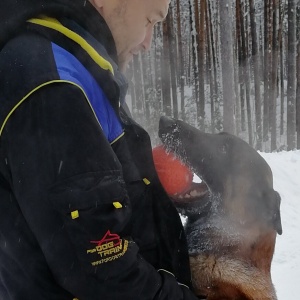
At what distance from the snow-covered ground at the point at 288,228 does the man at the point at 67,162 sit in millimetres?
3296

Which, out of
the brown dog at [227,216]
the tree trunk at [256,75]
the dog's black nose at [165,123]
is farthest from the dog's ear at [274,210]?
the tree trunk at [256,75]

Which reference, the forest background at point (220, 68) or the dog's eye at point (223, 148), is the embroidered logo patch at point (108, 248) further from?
the forest background at point (220, 68)

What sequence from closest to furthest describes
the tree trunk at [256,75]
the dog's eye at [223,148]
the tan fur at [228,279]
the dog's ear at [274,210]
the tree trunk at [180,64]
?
the tan fur at [228,279] → the dog's ear at [274,210] → the dog's eye at [223,148] → the tree trunk at [180,64] → the tree trunk at [256,75]

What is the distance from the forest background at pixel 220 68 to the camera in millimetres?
8445

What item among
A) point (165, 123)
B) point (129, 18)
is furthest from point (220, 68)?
point (129, 18)

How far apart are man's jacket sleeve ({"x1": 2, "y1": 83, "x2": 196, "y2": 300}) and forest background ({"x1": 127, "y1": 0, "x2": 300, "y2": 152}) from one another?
700 centimetres

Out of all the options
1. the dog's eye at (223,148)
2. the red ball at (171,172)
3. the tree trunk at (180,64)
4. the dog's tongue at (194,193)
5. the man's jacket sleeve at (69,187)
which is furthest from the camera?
the tree trunk at (180,64)

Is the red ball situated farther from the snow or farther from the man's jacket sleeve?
the snow

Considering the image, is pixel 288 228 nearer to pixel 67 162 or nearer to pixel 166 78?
pixel 166 78

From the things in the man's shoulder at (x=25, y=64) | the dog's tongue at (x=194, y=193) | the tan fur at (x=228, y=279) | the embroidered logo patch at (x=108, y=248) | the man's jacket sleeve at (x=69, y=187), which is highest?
the man's shoulder at (x=25, y=64)

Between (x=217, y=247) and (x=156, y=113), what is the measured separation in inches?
258

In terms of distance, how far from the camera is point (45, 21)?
138 centimetres

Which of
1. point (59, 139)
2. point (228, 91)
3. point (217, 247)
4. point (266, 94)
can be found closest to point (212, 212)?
point (217, 247)

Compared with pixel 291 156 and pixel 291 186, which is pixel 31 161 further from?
pixel 291 156
